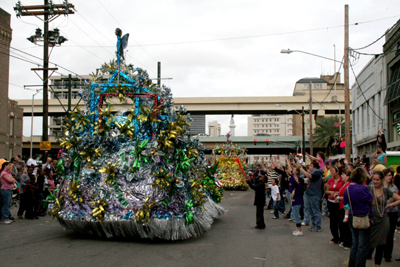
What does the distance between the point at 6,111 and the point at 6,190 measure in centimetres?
2649

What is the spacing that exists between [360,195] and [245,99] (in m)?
44.8

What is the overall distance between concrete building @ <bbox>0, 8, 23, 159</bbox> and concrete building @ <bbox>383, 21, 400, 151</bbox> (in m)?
26.8

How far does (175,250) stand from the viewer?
7508 mm

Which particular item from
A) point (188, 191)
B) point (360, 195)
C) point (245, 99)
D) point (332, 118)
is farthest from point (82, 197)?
point (245, 99)

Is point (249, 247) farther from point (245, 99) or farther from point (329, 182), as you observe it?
point (245, 99)

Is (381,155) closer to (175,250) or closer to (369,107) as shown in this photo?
(175,250)

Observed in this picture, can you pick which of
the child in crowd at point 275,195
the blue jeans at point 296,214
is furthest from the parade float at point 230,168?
the blue jeans at point 296,214

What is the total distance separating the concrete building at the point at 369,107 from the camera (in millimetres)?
27453

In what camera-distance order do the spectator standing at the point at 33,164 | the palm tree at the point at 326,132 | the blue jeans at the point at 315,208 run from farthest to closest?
the palm tree at the point at 326,132 < the spectator standing at the point at 33,164 < the blue jeans at the point at 315,208

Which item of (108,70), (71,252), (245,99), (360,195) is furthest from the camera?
(245,99)

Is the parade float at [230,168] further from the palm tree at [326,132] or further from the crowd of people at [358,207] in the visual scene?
the palm tree at [326,132]

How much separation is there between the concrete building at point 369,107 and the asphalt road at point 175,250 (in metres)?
16.8

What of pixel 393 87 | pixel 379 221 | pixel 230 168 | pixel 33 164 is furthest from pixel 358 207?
pixel 230 168

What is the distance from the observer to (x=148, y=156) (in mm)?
7844
